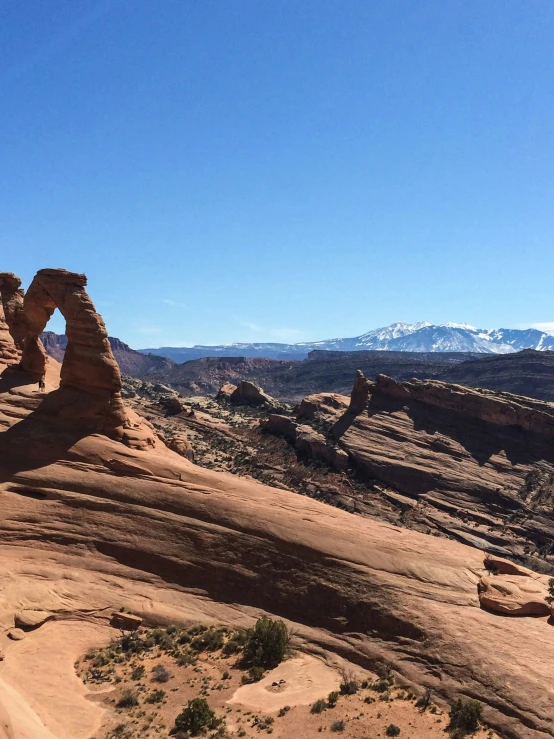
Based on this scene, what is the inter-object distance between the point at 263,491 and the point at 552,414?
181 ft

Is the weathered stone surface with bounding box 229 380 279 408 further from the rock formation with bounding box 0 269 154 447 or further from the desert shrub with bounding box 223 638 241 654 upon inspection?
the desert shrub with bounding box 223 638 241 654

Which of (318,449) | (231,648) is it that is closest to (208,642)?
(231,648)

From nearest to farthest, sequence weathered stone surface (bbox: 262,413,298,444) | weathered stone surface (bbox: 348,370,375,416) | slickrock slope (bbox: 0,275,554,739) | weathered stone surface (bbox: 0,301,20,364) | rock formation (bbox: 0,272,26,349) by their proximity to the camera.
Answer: slickrock slope (bbox: 0,275,554,739) < weathered stone surface (bbox: 0,301,20,364) < rock formation (bbox: 0,272,26,349) < weathered stone surface (bbox: 348,370,375,416) < weathered stone surface (bbox: 262,413,298,444)

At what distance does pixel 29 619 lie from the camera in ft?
64.6

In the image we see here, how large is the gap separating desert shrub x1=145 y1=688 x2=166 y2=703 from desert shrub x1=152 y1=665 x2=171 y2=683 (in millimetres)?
611

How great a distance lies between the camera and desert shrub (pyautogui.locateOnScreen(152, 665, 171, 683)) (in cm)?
1806

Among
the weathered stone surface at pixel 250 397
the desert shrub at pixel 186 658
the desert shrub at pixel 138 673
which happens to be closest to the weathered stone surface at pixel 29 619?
the desert shrub at pixel 138 673

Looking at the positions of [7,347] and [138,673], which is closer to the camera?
[138,673]

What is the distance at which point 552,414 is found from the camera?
67.9 meters

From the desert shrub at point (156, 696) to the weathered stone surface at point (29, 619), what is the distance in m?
5.43

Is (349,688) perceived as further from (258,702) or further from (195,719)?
(195,719)

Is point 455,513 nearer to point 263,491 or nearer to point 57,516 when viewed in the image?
point 263,491

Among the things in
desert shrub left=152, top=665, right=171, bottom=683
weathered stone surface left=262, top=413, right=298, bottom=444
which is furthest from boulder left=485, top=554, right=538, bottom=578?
weathered stone surface left=262, top=413, right=298, bottom=444

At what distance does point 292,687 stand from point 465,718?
5.44 metres
